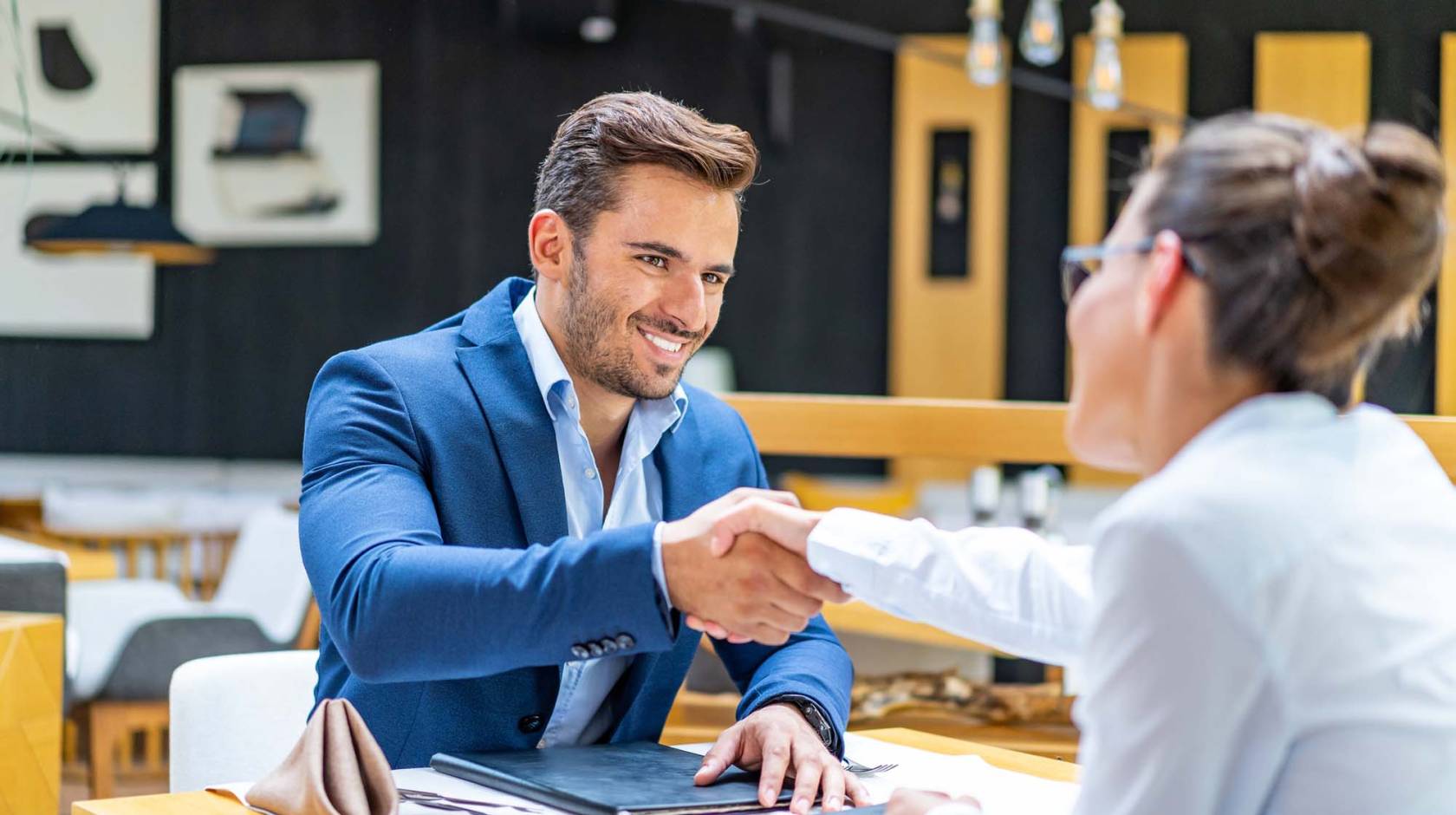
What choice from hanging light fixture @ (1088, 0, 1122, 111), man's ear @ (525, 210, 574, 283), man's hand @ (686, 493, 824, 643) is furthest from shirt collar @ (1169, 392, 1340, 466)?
hanging light fixture @ (1088, 0, 1122, 111)

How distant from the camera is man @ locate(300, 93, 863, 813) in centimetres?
145

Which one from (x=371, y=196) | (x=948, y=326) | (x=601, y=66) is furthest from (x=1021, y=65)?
(x=371, y=196)


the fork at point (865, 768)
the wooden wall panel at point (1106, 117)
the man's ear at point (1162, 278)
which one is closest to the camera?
the man's ear at point (1162, 278)

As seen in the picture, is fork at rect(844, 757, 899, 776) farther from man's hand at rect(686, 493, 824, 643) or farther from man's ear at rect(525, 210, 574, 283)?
man's ear at rect(525, 210, 574, 283)

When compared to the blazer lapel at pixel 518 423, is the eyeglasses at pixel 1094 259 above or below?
above

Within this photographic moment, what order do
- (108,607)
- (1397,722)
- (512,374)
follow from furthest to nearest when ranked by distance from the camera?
1. (108,607)
2. (512,374)
3. (1397,722)

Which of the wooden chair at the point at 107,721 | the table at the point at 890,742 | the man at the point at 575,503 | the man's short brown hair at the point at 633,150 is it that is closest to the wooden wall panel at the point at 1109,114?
the wooden chair at the point at 107,721

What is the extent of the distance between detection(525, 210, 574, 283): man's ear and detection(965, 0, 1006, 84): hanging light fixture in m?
3.05

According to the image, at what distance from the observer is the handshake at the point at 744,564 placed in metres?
1.43

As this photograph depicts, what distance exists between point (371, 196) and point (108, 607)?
350cm

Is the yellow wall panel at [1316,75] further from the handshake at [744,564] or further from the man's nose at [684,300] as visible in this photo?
the handshake at [744,564]

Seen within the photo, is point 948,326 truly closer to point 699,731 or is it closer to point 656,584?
point 699,731

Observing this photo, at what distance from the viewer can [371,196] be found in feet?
26.7

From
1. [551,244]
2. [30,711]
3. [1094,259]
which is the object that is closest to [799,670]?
[551,244]
